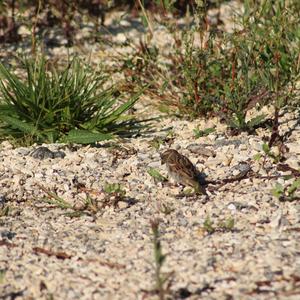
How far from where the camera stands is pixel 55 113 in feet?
15.8

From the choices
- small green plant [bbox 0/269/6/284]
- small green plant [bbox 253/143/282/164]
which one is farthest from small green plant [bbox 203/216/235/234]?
small green plant [bbox 0/269/6/284]

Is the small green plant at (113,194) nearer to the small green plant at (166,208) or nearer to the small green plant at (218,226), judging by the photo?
the small green plant at (166,208)

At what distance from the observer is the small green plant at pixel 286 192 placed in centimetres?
373

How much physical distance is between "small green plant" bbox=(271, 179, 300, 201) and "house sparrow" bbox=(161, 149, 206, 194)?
41 cm

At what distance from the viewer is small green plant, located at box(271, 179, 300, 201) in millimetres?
3729

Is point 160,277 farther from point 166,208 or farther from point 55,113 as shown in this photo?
point 55,113

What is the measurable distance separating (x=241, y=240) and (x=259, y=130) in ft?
4.80

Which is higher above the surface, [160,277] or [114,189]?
[114,189]

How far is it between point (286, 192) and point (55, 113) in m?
1.72

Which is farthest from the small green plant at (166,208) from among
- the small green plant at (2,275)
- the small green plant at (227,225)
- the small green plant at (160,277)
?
the small green plant at (2,275)

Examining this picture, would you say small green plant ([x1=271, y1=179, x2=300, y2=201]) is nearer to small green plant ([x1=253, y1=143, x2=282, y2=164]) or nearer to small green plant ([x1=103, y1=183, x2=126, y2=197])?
small green plant ([x1=253, y1=143, x2=282, y2=164])

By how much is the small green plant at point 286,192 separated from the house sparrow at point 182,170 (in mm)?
414

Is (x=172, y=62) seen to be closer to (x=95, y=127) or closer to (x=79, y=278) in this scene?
(x=95, y=127)

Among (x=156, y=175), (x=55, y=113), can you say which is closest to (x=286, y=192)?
(x=156, y=175)
